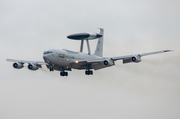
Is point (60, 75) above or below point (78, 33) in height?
below

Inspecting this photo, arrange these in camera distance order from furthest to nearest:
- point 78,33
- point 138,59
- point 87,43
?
point 87,43 → point 78,33 → point 138,59

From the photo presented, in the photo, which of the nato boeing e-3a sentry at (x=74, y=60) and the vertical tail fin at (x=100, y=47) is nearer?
the nato boeing e-3a sentry at (x=74, y=60)

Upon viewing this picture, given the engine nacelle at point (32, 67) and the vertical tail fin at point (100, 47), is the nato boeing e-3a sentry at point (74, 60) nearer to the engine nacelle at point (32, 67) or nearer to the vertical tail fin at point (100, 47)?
the engine nacelle at point (32, 67)

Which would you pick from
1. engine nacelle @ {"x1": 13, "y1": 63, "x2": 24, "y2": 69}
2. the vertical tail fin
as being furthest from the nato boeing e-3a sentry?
the vertical tail fin

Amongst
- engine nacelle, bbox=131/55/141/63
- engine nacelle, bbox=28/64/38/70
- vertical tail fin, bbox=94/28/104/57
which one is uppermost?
engine nacelle, bbox=131/55/141/63

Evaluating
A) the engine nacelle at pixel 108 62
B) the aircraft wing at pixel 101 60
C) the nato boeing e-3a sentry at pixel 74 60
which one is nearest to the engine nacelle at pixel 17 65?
the nato boeing e-3a sentry at pixel 74 60

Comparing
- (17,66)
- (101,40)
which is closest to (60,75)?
(17,66)

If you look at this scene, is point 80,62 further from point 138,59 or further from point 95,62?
point 138,59

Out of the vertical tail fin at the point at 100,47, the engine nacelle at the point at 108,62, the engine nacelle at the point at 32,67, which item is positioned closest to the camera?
the engine nacelle at the point at 108,62

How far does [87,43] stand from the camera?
129m

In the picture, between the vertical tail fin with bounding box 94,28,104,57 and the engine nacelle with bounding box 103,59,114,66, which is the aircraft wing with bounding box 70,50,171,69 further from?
the vertical tail fin with bounding box 94,28,104,57

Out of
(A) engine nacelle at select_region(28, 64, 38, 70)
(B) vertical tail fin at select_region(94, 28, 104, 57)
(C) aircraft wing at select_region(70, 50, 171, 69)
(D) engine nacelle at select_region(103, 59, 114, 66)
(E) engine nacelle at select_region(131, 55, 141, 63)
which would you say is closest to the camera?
(E) engine nacelle at select_region(131, 55, 141, 63)

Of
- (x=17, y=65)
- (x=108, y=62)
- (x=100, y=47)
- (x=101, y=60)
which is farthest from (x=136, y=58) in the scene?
(x=17, y=65)

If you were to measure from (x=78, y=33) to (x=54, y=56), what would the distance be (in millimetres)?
10873
